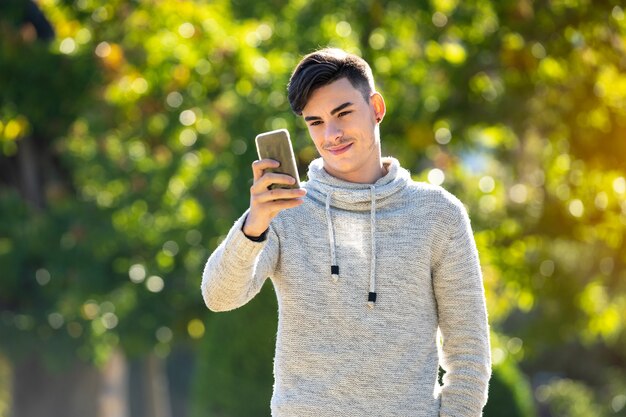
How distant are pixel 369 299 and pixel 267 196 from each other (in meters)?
0.48

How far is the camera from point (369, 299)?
3.60m

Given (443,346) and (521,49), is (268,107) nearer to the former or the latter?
(521,49)

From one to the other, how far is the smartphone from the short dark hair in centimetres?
28

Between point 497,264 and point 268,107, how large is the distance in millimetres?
2629

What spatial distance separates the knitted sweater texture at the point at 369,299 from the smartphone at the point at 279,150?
22cm

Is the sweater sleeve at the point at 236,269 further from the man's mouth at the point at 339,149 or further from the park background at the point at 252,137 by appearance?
the park background at the point at 252,137

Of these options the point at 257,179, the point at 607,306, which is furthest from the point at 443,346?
the point at 607,306

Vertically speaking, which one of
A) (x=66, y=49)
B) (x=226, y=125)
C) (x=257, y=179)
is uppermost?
(x=66, y=49)

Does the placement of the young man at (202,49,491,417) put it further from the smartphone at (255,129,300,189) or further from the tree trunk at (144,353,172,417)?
the tree trunk at (144,353,172,417)

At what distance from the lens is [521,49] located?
453 inches

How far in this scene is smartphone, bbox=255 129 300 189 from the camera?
Answer: 3.38m

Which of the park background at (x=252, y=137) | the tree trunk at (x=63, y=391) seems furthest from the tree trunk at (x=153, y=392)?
the park background at (x=252, y=137)

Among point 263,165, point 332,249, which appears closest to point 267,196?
point 263,165

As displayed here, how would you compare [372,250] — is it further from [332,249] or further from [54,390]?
[54,390]
